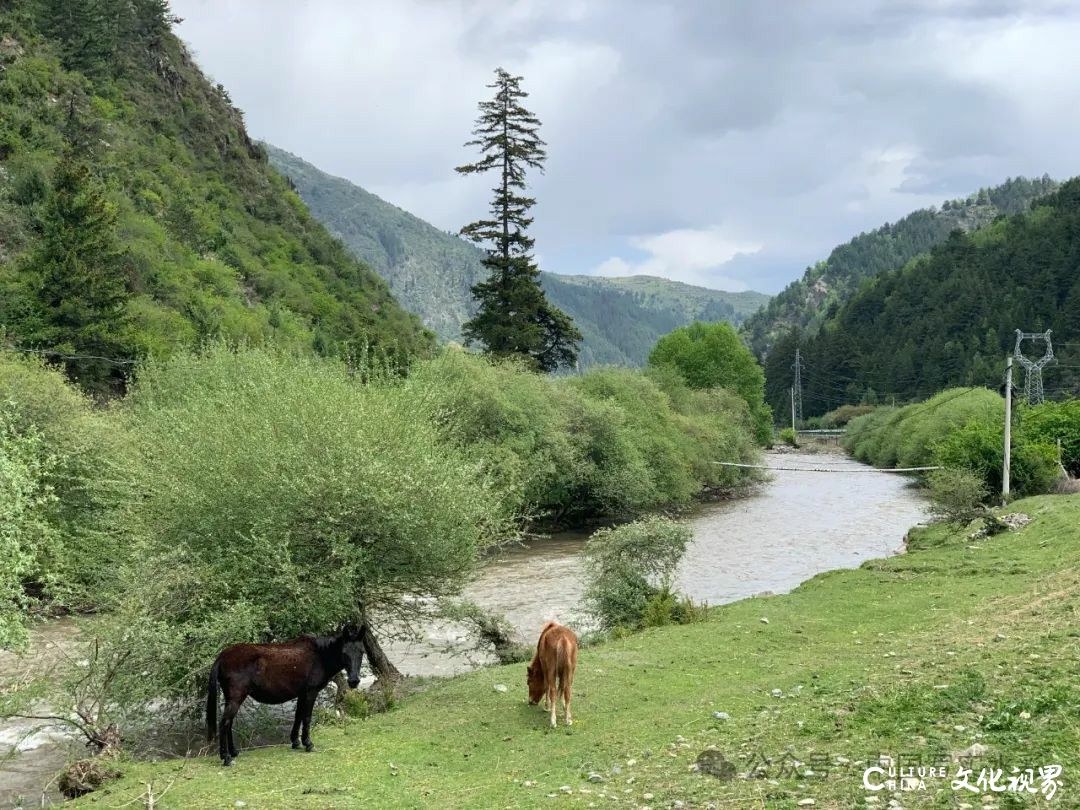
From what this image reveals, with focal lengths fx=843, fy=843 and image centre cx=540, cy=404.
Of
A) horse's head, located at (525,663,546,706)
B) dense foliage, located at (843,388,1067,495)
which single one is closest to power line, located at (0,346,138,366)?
horse's head, located at (525,663,546,706)

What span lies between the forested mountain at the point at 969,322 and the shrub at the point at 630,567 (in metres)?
130

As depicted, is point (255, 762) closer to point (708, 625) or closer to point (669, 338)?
point (708, 625)

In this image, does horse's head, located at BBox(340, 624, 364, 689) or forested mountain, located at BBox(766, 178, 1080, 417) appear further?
forested mountain, located at BBox(766, 178, 1080, 417)

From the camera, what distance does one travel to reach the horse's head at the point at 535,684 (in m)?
14.4

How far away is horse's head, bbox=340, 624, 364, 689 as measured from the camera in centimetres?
1324

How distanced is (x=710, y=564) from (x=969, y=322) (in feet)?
517

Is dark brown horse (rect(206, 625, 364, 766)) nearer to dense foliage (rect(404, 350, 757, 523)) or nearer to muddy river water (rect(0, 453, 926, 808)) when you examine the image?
muddy river water (rect(0, 453, 926, 808))

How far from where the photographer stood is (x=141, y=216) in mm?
63656

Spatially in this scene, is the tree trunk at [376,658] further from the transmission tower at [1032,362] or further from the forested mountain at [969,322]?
the forested mountain at [969,322]

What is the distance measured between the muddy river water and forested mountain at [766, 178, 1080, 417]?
9186 cm

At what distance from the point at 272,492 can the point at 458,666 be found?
7.73 m

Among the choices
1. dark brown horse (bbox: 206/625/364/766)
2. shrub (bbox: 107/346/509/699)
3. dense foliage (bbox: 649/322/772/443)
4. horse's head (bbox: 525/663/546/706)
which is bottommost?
horse's head (bbox: 525/663/546/706)

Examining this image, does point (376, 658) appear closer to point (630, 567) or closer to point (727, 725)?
point (630, 567)

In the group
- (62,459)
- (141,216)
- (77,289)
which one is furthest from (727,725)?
(141,216)
